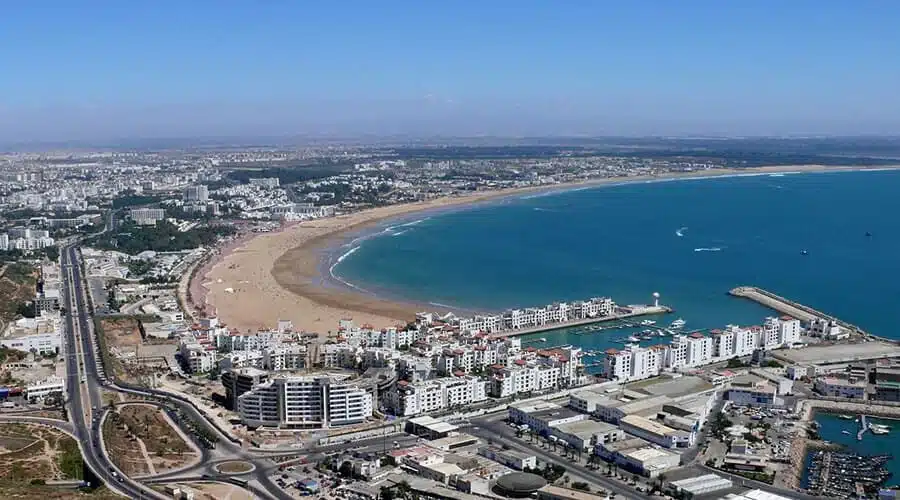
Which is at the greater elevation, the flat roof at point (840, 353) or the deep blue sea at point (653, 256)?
the deep blue sea at point (653, 256)

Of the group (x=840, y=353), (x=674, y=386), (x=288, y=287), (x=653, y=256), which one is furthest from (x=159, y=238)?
(x=840, y=353)

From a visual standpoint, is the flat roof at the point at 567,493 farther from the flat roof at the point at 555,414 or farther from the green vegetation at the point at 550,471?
the flat roof at the point at 555,414

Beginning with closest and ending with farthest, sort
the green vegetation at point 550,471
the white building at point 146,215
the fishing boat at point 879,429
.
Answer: the green vegetation at point 550,471, the fishing boat at point 879,429, the white building at point 146,215

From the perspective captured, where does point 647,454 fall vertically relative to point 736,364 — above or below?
above

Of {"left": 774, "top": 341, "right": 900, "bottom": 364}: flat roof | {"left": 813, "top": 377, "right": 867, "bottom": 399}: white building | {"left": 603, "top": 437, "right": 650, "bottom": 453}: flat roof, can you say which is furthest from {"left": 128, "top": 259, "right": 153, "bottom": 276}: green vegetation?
{"left": 813, "top": 377, "right": 867, "bottom": 399}: white building

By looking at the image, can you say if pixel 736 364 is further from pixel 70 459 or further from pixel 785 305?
pixel 70 459

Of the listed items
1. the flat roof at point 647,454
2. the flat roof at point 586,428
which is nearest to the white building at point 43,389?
the flat roof at point 586,428
